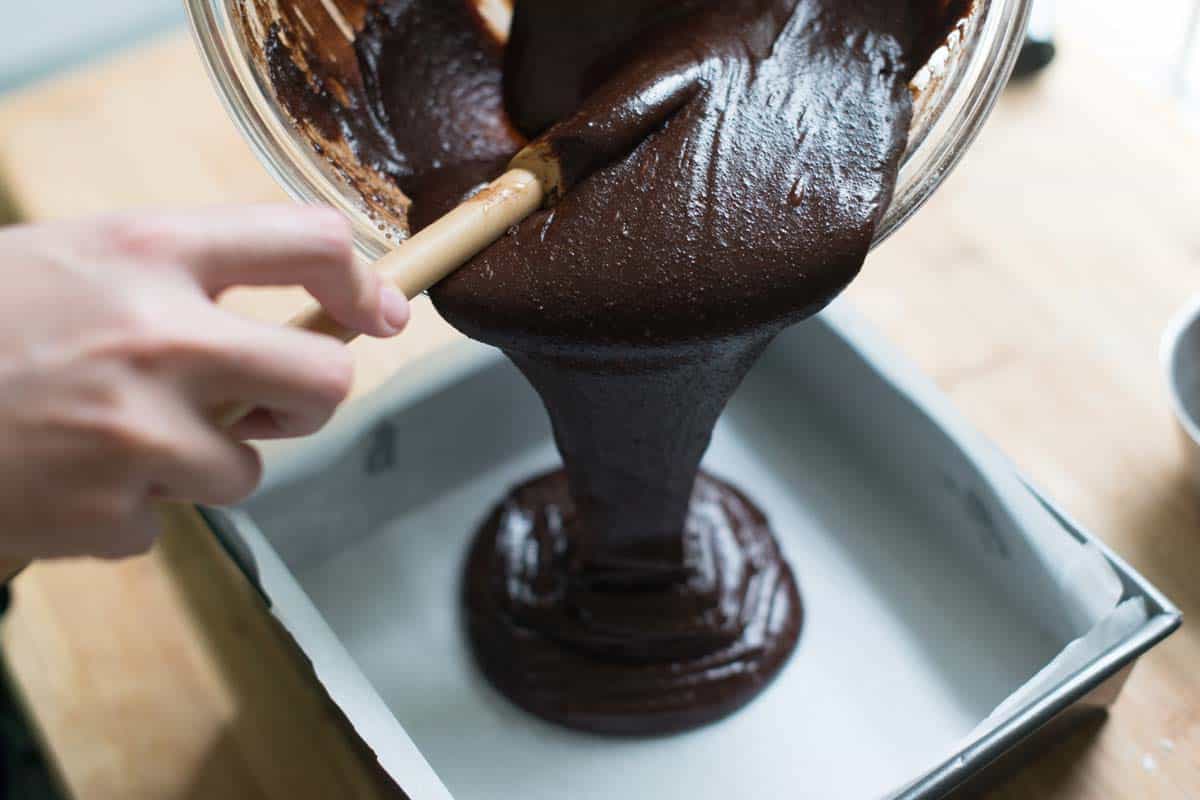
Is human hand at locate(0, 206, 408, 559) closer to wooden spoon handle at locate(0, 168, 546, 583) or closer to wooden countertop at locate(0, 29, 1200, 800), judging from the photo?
wooden spoon handle at locate(0, 168, 546, 583)

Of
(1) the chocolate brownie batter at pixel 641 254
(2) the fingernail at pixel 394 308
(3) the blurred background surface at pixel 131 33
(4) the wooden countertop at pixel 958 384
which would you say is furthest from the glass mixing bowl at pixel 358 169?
(3) the blurred background surface at pixel 131 33

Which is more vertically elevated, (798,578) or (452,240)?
(452,240)

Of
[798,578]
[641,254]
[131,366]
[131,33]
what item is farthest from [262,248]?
[131,33]

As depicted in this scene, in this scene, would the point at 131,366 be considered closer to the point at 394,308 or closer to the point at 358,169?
the point at 394,308

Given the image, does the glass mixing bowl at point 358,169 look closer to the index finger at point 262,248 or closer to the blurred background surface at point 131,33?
the index finger at point 262,248

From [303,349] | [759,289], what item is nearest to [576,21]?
[759,289]

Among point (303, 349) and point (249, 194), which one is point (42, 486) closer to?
point (303, 349)

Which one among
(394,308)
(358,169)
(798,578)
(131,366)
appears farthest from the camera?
(798,578)

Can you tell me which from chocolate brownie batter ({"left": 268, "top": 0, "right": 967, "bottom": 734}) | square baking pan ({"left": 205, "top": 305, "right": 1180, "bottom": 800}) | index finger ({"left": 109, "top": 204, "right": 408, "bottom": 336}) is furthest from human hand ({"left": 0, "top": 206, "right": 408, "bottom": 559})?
square baking pan ({"left": 205, "top": 305, "right": 1180, "bottom": 800})
